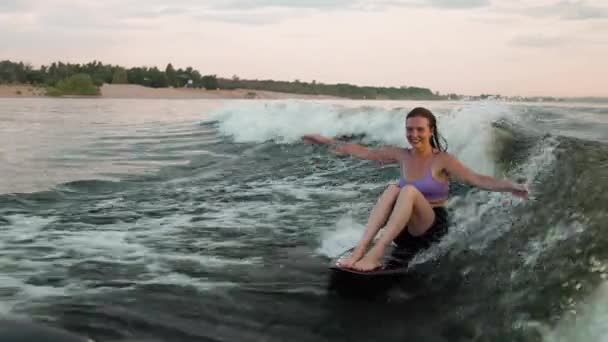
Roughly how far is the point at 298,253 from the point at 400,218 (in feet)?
4.52

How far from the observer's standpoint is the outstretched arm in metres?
5.36

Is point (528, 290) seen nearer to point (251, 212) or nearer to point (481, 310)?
point (481, 310)

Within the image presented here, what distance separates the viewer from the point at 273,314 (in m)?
4.79

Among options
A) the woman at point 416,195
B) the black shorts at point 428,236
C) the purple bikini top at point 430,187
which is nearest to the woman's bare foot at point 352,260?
the woman at point 416,195

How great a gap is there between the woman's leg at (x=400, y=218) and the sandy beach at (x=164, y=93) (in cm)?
9947

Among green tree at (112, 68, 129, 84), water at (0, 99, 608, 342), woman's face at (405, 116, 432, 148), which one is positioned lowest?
water at (0, 99, 608, 342)

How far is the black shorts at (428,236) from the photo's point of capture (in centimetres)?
614

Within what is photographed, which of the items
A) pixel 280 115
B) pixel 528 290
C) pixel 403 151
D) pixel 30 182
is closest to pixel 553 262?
pixel 528 290

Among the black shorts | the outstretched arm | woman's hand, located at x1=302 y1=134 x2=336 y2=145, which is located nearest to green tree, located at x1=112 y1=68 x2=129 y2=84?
woman's hand, located at x1=302 y1=134 x2=336 y2=145

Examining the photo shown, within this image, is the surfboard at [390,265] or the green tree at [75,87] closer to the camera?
the surfboard at [390,265]

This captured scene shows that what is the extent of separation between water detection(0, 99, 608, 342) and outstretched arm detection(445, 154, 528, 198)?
53cm

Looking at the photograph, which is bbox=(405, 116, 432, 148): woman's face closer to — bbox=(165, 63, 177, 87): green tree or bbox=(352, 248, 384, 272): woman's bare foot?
bbox=(352, 248, 384, 272): woman's bare foot

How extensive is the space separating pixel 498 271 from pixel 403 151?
151 centimetres

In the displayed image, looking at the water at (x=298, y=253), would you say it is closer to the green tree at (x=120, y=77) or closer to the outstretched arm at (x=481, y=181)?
the outstretched arm at (x=481, y=181)
